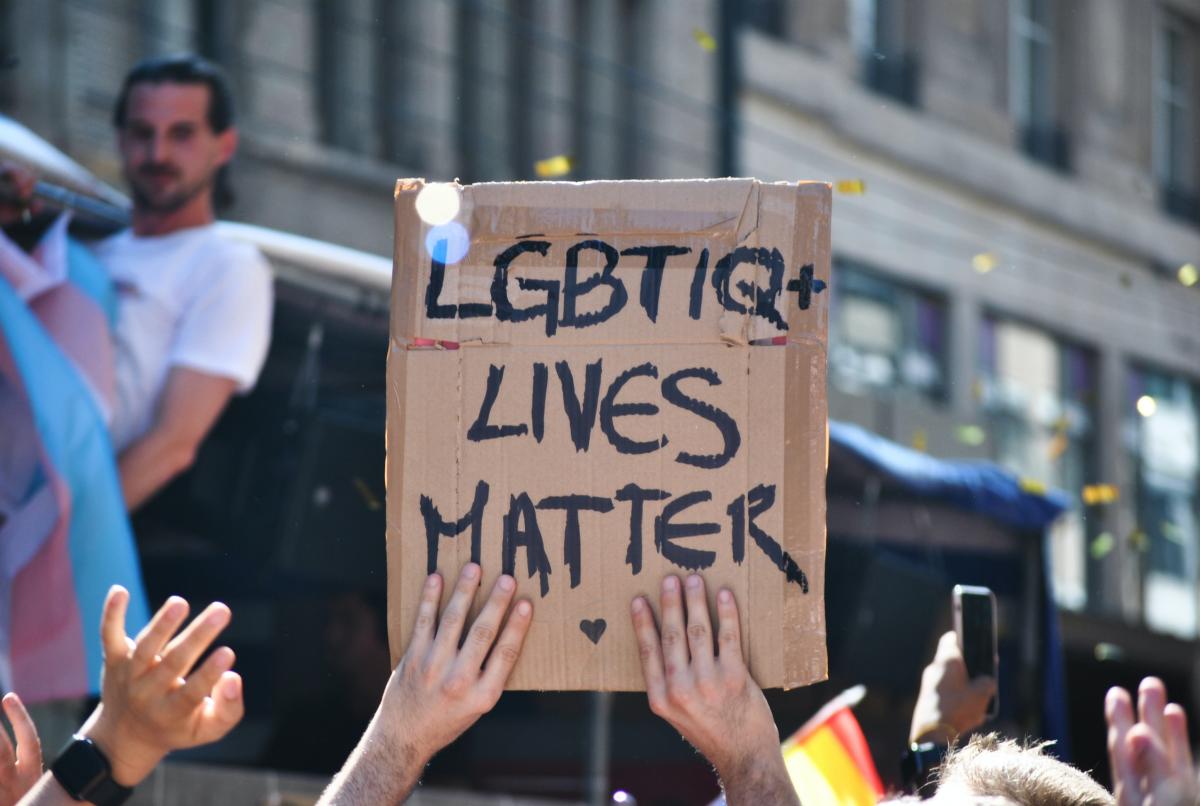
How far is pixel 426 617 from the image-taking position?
231 cm

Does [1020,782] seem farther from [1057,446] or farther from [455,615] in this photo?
[1057,446]

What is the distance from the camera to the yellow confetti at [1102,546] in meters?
16.8

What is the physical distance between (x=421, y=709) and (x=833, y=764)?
2.05 metres

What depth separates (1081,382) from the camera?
17953mm

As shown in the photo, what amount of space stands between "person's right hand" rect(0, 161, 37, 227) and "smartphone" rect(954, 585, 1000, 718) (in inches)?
132

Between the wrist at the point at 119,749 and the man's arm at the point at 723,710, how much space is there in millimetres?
786

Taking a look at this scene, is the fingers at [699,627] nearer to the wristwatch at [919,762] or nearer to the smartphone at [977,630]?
the wristwatch at [919,762]

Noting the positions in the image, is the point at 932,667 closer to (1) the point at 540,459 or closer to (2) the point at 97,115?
(1) the point at 540,459

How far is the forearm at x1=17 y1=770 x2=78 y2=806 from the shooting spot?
7.89ft

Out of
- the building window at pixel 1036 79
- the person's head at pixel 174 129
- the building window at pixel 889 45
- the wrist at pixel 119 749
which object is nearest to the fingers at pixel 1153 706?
the wrist at pixel 119 749

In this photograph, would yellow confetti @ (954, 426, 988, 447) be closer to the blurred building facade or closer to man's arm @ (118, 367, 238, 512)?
the blurred building facade

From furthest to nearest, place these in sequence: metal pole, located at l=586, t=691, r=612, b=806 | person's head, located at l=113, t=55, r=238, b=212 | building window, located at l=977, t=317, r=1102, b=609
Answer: building window, located at l=977, t=317, r=1102, b=609
metal pole, located at l=586, t=691, r=612, b=806
person's head, located at l=113, t=55, r=238, b=212

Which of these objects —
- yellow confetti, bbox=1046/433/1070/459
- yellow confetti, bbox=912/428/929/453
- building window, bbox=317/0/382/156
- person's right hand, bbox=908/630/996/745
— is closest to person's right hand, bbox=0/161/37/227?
person's right hand, bbox=908/630/996/745

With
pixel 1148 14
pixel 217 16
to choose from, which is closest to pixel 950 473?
pixel 217 16
